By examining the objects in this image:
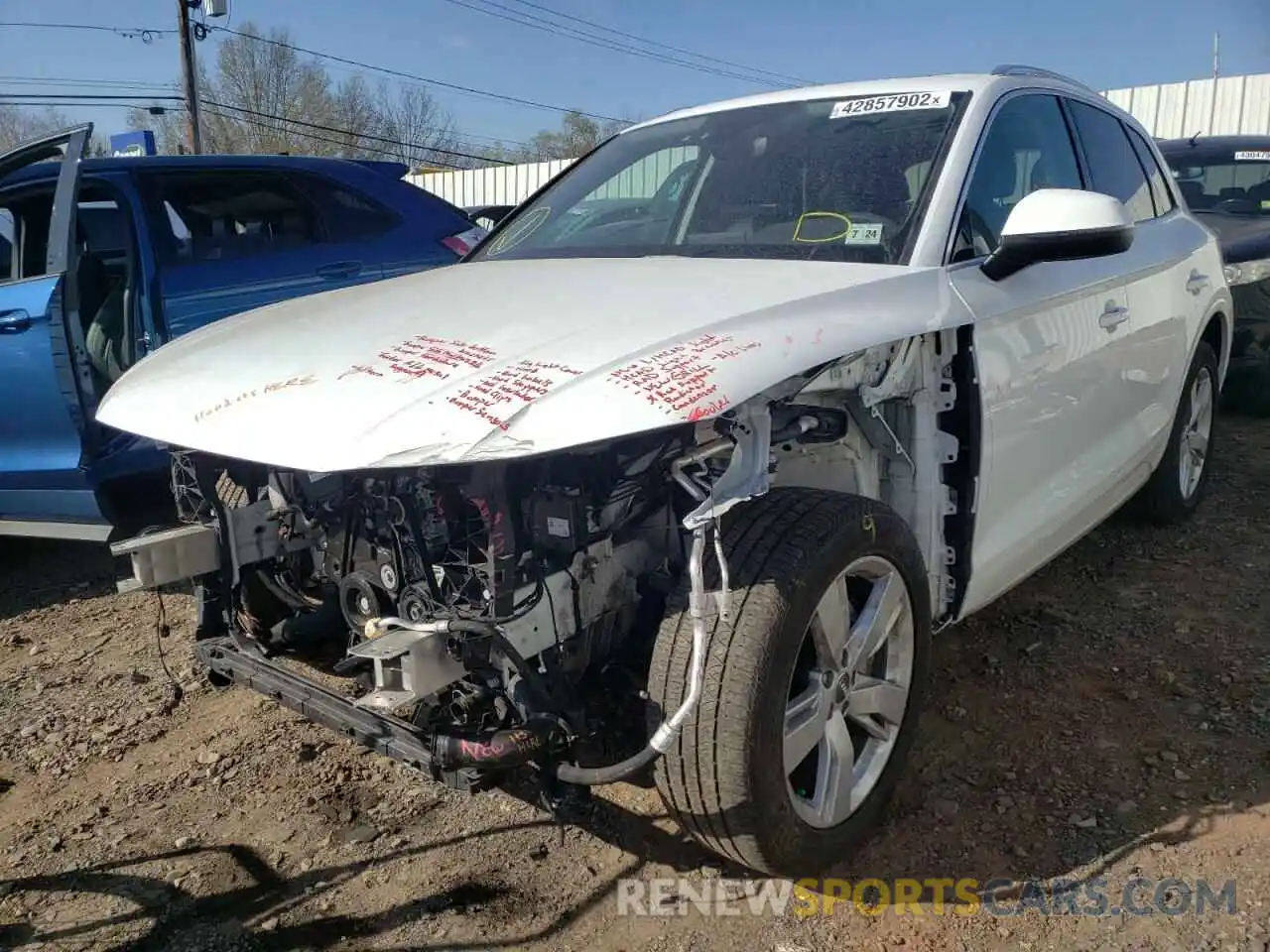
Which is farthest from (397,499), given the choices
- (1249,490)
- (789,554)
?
(1249,490)

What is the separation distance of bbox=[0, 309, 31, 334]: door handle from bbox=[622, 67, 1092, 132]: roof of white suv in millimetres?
2614

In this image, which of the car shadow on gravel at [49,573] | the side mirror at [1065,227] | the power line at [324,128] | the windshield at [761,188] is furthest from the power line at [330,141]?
the side mirror at [1065,227]

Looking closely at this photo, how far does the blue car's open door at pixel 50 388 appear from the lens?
384 centimetres

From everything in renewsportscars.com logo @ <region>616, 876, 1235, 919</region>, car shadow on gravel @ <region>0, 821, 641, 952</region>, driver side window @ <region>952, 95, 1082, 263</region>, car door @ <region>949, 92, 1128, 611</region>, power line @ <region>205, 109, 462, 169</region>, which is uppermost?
power line @ <region>205, 109, 462, 169</region>

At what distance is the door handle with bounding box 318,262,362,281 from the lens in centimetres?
510

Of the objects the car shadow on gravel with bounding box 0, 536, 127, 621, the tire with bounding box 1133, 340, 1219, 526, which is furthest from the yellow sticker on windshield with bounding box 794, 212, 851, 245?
the car shadow on gravel with bounding box 0, 536, 127, 621

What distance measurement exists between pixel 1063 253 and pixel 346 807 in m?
2.35

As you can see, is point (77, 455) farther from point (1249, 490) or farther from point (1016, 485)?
point (1249, 490)

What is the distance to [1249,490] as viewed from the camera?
5250 mm

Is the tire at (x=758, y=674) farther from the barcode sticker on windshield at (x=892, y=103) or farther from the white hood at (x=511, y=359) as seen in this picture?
the barcode sticker on windshield at (x=892, y=103)

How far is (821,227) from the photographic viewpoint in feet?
9.07

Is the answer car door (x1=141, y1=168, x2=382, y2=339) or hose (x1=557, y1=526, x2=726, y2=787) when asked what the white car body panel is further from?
car door (x1=141, y1=168, x2=382, y2=339)

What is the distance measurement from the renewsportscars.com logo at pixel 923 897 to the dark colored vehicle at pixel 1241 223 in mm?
4903

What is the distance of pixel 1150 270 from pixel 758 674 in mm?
2536
